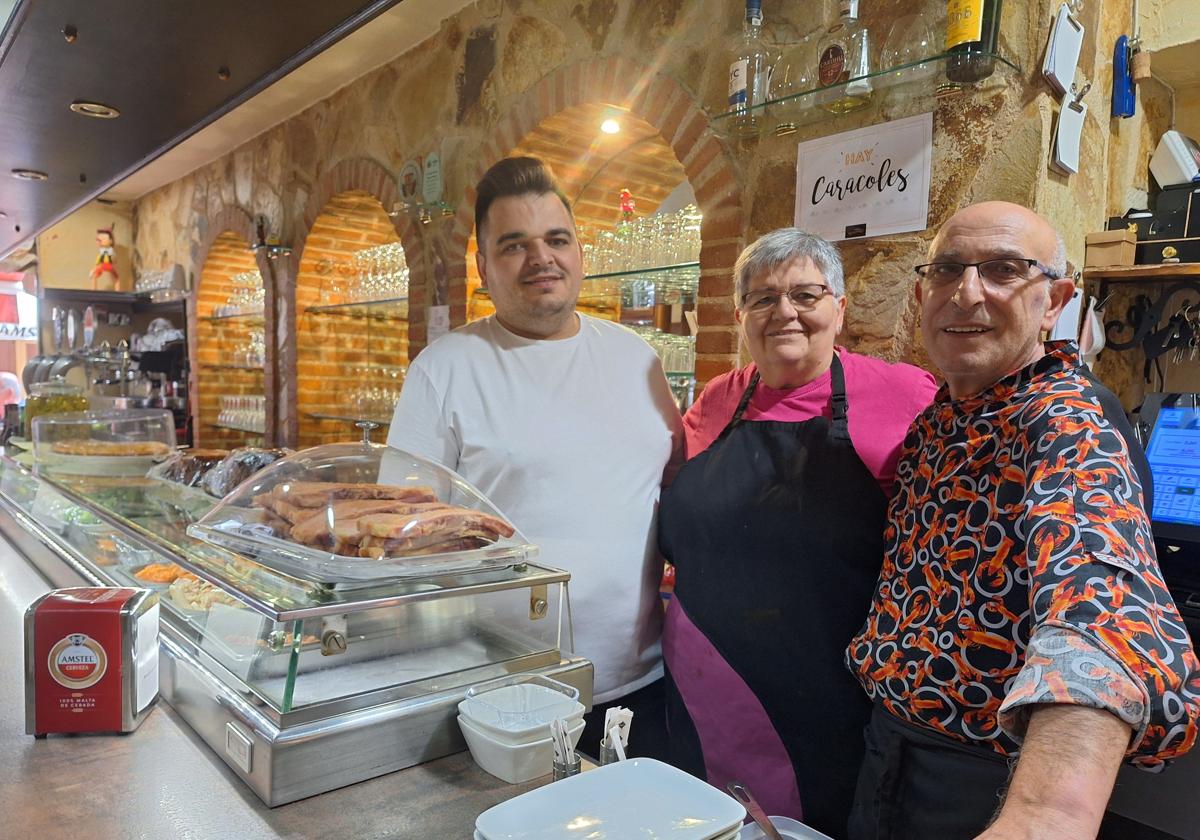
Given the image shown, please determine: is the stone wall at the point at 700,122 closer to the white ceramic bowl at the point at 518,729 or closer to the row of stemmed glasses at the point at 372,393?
the row of stemmed glasses at the point at 372,393

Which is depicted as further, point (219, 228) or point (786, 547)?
point (219, 228)

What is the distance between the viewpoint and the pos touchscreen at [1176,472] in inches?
75.0

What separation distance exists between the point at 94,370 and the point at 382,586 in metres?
4.98

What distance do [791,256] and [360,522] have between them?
109 centimetres

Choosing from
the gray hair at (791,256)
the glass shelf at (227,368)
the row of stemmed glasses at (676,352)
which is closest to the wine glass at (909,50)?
the gray hair at (791,256)

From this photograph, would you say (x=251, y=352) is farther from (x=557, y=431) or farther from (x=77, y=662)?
(x=77, y=662)

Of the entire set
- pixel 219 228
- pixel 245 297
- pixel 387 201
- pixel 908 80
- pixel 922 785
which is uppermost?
pixel 219 228

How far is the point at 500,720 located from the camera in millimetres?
1131

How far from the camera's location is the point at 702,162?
2812 mm

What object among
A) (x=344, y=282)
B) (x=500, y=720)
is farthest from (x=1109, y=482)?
(x=344, y=282)

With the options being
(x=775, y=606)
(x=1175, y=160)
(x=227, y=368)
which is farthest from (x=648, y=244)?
(x=227, y=368)

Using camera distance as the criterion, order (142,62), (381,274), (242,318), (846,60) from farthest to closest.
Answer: (242,318) < (381,274) < (142,62) < (846,60)

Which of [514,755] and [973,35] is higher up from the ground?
[973,35]

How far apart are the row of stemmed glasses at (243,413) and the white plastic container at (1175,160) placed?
216 inches
